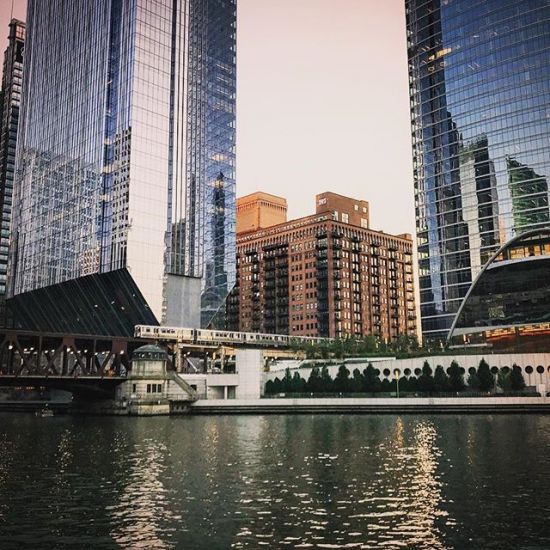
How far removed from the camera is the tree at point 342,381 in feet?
394

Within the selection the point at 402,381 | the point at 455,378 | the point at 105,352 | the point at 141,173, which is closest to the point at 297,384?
the point at 402,381

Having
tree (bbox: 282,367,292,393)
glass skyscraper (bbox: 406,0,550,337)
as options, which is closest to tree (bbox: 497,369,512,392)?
tree (bbox: 282,367,292,393)

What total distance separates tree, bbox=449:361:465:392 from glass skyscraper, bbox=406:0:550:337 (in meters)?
39.3

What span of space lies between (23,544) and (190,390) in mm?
96117

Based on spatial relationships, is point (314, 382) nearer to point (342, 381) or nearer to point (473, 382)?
point (342, 381)

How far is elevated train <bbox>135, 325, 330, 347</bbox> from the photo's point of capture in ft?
486

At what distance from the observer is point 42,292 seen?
616 ft

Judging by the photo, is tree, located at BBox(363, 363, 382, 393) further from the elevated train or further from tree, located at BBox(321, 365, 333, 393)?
the elevated train

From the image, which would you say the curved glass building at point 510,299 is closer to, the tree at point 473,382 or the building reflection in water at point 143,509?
the tree at point 473,382

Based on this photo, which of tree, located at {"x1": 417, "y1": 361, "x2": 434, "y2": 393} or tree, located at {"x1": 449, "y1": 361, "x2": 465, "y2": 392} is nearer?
tree, located at {"x1": 449, "y1": 361, "x2": 465, "y2": 392}

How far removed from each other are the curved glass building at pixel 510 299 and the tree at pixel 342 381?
3207 centimetres

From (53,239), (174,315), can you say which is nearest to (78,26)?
(53,239)

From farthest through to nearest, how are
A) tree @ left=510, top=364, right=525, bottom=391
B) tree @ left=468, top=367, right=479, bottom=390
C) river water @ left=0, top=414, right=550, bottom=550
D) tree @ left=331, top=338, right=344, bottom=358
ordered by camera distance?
1. tree @ left=331, top=338, right=344, bottom=358
2. tree @ left=468, top=367, right=479, bottom=390
3. tree @ left=510, top=364, right=525, bottom=391
4. river water @ left=0, top=414, right=550, bottom=550

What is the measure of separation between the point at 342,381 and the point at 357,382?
10.6 feet
